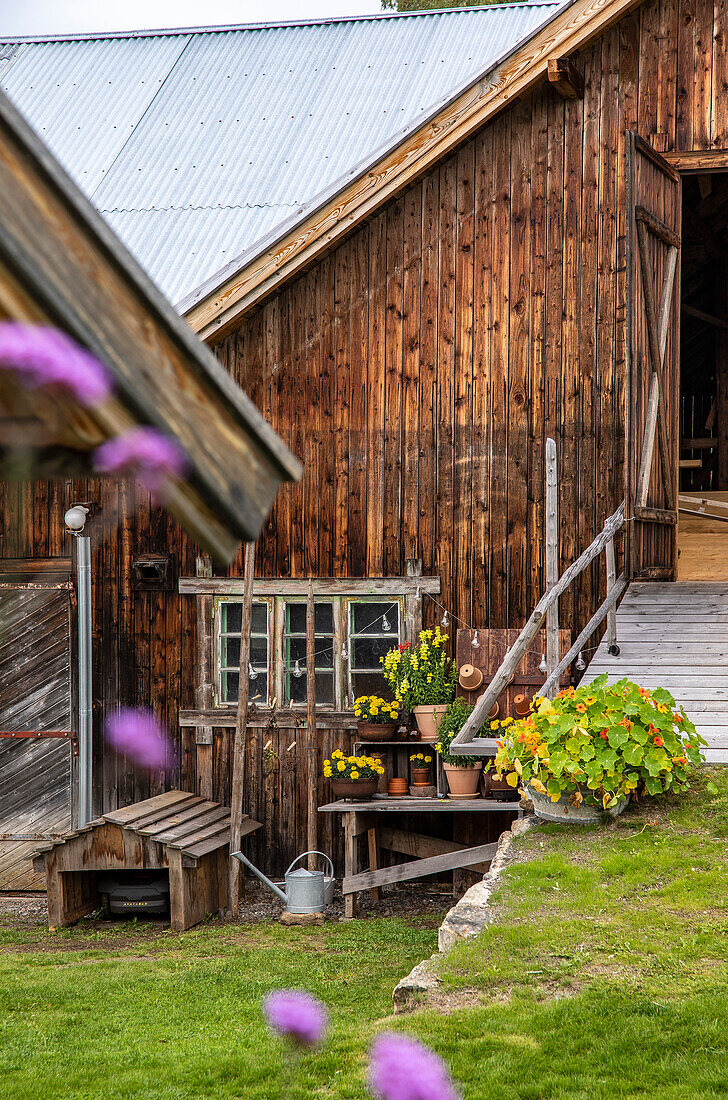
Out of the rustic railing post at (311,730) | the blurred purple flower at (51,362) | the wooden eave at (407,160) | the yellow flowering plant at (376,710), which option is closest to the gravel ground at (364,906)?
the rustic railing post at (311,730)

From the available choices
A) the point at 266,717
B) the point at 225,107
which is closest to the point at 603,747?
the point at 266,717

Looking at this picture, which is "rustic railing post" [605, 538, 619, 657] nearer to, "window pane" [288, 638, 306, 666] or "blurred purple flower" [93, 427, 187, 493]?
"window pane" [288, 638, 306, 666]

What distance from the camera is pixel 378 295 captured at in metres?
9.28

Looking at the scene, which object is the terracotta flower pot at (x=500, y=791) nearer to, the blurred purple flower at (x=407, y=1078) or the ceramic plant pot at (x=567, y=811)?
the ceramic plant pot at (x=567, y=811)

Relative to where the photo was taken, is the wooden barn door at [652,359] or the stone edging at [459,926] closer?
the stone edging at [459,926]

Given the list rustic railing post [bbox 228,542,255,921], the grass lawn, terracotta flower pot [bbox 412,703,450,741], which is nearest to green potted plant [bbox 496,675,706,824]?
the grass lawn

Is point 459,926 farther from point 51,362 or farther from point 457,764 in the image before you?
point 51,362

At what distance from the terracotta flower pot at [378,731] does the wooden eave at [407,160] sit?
330cm

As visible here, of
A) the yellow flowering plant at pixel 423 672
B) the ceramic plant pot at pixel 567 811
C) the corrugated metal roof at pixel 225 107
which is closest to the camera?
the ceramic plant pot at pixel 567 811

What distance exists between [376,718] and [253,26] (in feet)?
28.5

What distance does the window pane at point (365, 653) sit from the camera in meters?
9.27

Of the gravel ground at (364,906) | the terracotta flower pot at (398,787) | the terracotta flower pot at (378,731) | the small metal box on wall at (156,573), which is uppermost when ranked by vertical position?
the small metal box on wall at (156,573)

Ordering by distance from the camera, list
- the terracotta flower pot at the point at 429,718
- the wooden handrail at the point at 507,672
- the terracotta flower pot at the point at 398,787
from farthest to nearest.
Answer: the terracotta flower pot at the point at 398,787 → the terracotta flower pot at the point at 429,718 → the wooden handrail at the point at 507,672

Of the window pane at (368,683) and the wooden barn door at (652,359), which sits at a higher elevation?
the wooden barn door at (652,359)
